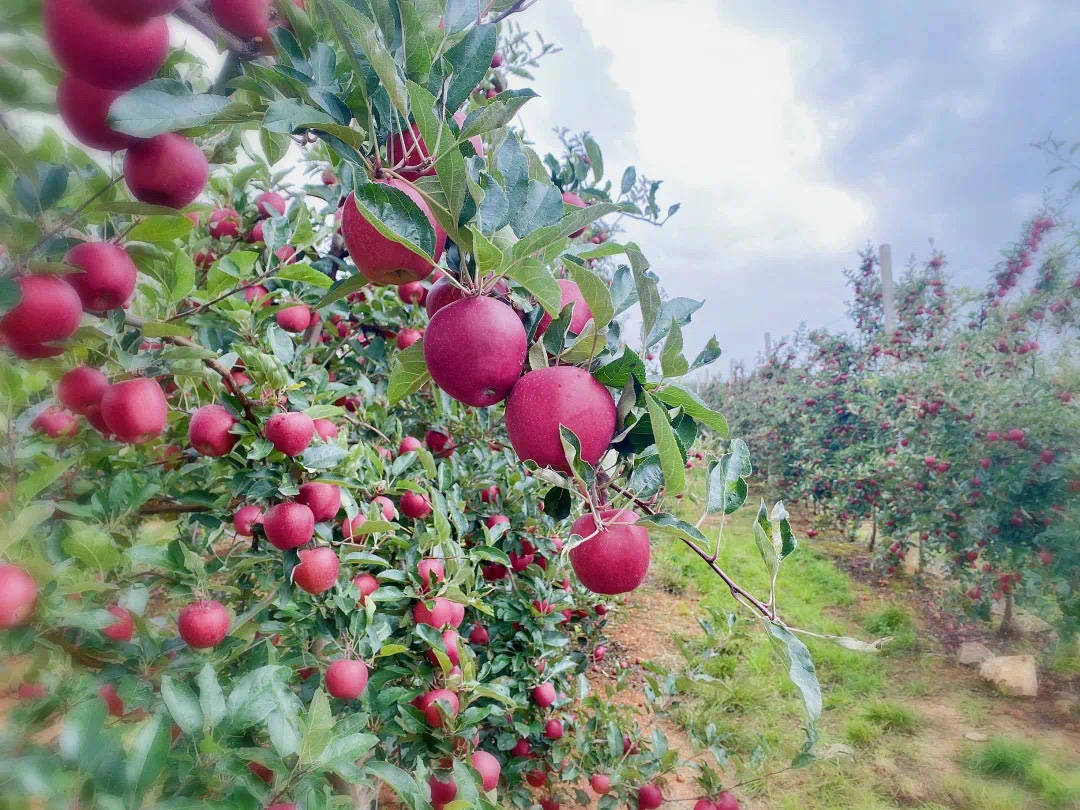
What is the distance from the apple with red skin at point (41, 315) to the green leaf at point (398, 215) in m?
0.32

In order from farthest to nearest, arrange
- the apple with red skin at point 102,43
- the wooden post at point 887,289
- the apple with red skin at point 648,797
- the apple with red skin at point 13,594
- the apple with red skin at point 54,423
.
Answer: the wooden post at point 887,289
the apple with red skin at point 648,797
the apple with red skin at point 54,423
the apple with red skin at point 13,594
the apple with red skin at point 102,43

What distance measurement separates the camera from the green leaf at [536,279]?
0.45 meters

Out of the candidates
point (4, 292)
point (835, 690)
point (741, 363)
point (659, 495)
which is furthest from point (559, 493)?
point (741, 363)

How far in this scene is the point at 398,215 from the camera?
0.45 meters

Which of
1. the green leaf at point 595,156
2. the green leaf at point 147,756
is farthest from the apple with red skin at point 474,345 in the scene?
the green leaf at point 595,156

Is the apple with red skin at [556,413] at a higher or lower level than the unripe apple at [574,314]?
lower

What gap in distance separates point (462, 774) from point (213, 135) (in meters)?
0.94

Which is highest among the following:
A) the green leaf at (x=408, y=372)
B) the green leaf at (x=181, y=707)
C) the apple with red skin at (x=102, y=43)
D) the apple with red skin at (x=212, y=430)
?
the apple with red skin at (x=102, y=43)

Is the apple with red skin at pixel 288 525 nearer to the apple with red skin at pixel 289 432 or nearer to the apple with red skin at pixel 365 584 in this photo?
the apple with red skin at pixel 289 432

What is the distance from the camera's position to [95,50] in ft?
1.26

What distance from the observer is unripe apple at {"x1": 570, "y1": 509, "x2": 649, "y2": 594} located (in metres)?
0.59

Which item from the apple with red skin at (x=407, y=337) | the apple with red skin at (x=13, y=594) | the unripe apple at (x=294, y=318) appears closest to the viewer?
the apple with red skin at (x=13, y=594)

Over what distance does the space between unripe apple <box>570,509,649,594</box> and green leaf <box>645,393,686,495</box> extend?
0.11 meters

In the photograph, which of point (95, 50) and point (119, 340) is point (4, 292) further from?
point (119, 340)
